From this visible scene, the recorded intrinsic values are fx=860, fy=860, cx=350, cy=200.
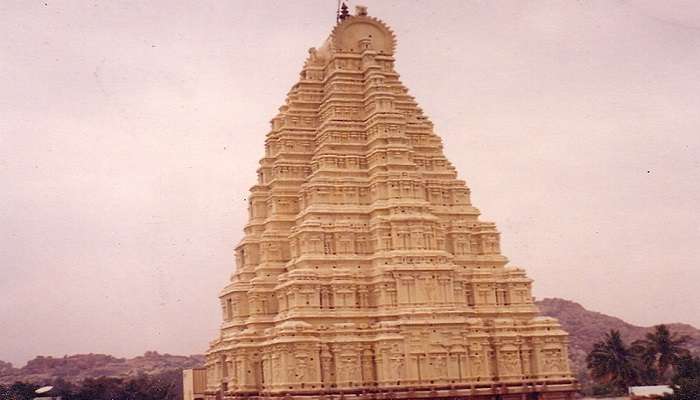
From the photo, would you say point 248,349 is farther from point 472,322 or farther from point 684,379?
point 684,379

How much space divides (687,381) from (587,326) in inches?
4453

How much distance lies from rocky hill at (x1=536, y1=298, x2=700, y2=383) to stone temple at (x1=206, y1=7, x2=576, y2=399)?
98.0 metres

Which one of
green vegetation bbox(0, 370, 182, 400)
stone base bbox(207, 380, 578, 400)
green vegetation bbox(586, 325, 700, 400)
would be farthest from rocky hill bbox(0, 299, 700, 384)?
stone base bbox(207, 380, 578, 400)

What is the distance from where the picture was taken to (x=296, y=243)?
46.4m

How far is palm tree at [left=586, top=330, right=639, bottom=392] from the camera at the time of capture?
2493 inches

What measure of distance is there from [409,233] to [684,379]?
740 inches

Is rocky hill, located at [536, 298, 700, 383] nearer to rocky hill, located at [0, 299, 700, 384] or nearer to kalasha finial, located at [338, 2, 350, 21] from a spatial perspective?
rocky hill, located at [0, 299, 700, 384]

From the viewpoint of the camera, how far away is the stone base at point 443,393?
1635 inches

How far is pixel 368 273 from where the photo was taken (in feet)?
148

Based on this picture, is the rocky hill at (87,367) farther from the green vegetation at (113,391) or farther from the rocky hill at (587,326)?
the rocky hill at (587,326)

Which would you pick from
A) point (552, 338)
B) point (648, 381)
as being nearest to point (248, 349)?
point (552, 338)

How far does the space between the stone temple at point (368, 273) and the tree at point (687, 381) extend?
622 cm

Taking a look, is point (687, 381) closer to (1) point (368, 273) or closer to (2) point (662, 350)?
(2) point (662, 350)

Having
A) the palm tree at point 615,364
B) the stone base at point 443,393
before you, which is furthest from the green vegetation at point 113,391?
the palm tree at point 615,364
